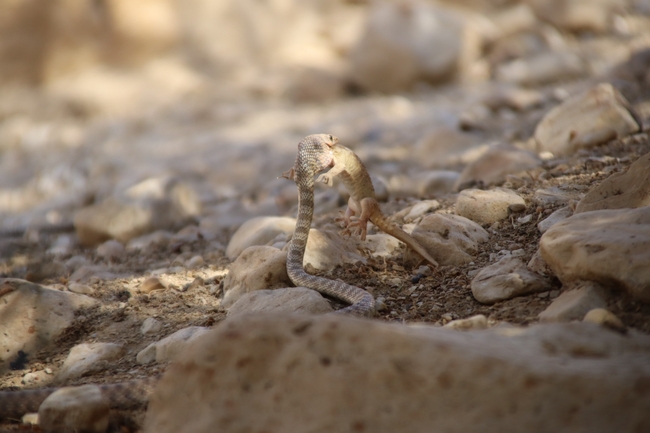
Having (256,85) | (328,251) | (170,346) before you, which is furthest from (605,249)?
(256,85)

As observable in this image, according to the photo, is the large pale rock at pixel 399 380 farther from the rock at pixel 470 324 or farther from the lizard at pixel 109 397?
the lizard at pixel 109 397

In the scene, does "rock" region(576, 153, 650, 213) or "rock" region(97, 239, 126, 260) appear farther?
"rock" region(97, 239, 126, 260)

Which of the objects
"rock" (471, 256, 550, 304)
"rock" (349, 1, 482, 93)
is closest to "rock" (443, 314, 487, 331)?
"rock" (471, 256, 550, 304)

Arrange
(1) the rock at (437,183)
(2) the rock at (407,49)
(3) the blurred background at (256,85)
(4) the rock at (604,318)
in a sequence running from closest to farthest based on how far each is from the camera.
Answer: (4) the rock at (604,318), (1) the rock at (437,183), (3) the blurred background at (256,85), (2) the rock at (407,49)

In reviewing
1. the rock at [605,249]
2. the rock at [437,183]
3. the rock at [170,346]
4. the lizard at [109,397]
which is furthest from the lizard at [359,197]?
the rock at [437,183]

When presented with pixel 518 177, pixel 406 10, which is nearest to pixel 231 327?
pixel 518 177

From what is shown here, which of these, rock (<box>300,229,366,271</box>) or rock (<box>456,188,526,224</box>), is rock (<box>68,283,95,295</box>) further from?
Result: rock (<box>456,188,526,224</box>)

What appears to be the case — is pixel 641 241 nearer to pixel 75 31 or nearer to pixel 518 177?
pixel 518 177
